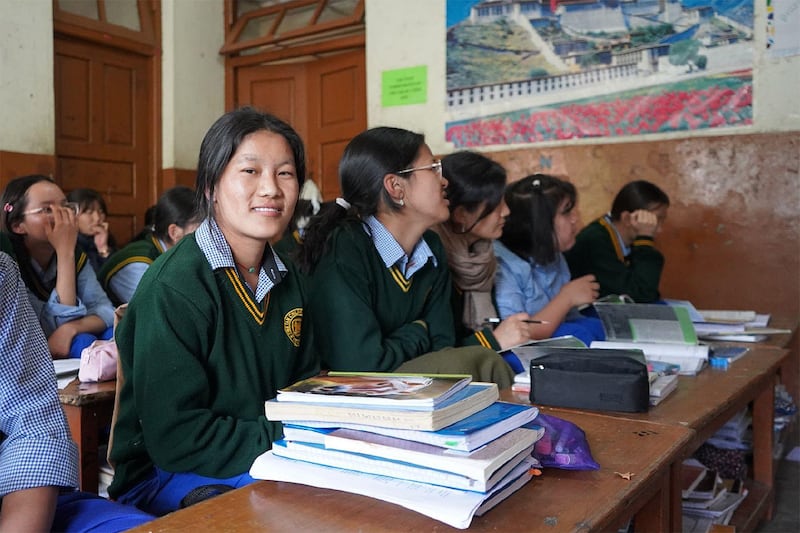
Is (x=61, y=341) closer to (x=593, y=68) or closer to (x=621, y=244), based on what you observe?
(x=621, y=244)

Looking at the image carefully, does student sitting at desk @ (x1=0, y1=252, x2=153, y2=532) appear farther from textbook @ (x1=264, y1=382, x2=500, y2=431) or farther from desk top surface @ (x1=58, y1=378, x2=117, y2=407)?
desk top surface @ (x1=58, y1=378, x2=117, y2=407)

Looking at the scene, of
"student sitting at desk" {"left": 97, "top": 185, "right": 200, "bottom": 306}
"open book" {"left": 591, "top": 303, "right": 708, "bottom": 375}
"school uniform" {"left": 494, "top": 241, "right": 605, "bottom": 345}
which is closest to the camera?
"open book" {"left": 591, "top": 303, "right": 708, "bottom": 375}

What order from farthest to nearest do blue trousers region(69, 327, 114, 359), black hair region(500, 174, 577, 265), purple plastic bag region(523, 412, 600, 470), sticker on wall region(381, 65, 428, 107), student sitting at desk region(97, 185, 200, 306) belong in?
sticker on wall region(381, 65, 428, 107), student sitting at desk region(97, 185, 200, 306), black hair region(500, 174, 577, 265), blue trousers region(69, 327, 114, 359), purple plastic bag region(523, 412, 600, 470)

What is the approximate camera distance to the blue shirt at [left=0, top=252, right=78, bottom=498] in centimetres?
95

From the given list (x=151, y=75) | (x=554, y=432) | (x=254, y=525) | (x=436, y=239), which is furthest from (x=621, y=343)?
(x=151, y=75)

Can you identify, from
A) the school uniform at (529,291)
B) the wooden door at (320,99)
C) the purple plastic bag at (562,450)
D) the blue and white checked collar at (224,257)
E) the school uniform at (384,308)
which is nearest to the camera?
the purple plastic bag at (562,450)

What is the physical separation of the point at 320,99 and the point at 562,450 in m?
4.74

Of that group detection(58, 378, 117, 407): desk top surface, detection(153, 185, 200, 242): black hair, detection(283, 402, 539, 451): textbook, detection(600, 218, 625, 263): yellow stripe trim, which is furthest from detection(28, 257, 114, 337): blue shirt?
detection(600, 218, 625, 263): yellow stripe trim

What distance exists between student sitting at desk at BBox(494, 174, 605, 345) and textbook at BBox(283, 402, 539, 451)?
57.1 inches

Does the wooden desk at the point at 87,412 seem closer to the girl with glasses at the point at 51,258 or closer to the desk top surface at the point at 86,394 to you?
the desk top surface at the point at 86,394

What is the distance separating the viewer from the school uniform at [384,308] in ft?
5.70

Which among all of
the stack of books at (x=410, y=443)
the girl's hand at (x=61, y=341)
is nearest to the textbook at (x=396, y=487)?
the stack of books at (x=410, y=443)

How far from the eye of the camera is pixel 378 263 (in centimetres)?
196

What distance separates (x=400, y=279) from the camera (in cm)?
200
